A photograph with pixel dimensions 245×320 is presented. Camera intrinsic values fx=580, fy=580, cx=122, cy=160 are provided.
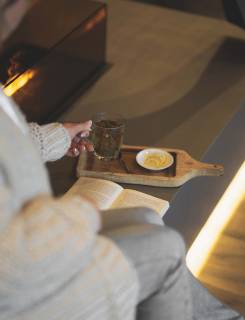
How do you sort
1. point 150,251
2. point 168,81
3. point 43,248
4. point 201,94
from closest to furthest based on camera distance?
point 43,248
point 150,251
point 201,94
point 168,81

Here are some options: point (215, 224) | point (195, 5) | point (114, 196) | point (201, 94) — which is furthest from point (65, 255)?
point (195, 5)

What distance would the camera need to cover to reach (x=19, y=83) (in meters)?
1.80

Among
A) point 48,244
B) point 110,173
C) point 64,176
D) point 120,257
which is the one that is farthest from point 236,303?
point 48,244

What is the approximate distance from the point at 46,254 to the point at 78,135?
2.18 ft

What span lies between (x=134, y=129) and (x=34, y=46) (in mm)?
471

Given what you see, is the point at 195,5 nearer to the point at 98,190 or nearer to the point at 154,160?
the point at 154,160

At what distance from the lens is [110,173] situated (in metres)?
1.56

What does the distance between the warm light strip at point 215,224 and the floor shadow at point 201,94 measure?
0.91 ft

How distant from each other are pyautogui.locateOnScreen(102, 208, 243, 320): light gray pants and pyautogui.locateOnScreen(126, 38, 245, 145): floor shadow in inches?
31.0

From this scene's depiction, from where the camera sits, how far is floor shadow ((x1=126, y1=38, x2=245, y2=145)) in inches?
74.6

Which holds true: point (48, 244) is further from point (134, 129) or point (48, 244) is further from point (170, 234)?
point (134, 129)

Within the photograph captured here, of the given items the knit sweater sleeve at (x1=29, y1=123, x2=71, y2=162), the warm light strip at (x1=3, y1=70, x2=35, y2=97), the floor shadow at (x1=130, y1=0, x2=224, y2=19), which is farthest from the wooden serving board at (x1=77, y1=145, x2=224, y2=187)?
the floor shadow at (x1=130, y1=0, x2=224, y2=19)

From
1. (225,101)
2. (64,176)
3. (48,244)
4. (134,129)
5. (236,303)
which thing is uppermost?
(48,244)

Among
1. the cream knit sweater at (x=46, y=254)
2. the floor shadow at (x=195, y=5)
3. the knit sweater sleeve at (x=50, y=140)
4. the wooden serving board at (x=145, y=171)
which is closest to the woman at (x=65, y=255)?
the cream knit sweater at (x=46, y=254)
